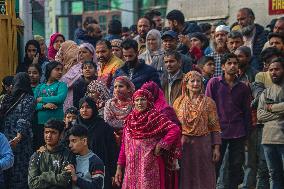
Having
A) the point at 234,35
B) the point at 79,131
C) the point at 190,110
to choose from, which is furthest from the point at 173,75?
the point at 79,131

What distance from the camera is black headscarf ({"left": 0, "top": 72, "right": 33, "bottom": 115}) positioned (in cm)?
1036

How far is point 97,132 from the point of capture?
9.59 meters

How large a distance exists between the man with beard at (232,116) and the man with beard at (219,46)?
105 centimetres

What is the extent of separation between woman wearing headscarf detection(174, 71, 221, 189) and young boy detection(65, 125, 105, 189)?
5.03 feet

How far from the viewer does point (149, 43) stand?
1162cm

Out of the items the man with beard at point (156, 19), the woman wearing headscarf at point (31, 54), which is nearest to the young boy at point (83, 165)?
the woman wearing headscarf at point (31, 54)

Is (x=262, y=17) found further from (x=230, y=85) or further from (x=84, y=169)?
(x=84, y=169)

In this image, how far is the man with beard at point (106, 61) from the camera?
1120cm

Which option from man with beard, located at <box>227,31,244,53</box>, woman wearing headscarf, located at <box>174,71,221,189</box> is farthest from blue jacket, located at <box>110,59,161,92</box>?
man with beard, located at <box>227,31,244,53</box>

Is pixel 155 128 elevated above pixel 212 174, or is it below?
above

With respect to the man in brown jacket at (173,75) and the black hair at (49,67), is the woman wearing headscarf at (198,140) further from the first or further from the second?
the black hair at (49,67)

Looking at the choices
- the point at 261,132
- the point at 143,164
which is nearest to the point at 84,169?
the point at 143,164

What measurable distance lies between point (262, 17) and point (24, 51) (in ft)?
21.3

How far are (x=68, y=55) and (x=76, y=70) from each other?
29.2 inches
